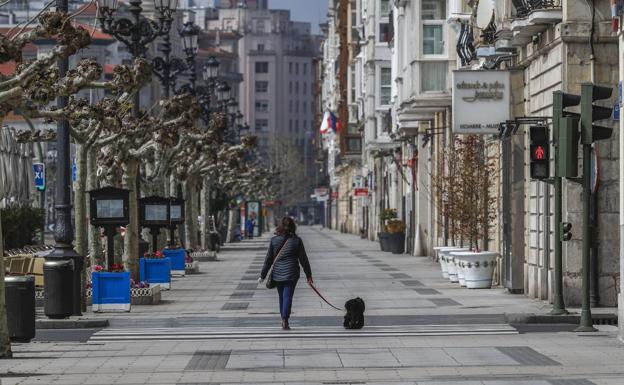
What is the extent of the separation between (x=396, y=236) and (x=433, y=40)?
675 inches

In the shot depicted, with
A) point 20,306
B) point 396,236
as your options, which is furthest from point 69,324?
point 396,236

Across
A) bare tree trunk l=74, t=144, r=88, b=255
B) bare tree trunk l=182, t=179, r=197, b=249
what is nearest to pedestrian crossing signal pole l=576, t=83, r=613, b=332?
bare tree trunk l=74, t=144, r=88, b=255

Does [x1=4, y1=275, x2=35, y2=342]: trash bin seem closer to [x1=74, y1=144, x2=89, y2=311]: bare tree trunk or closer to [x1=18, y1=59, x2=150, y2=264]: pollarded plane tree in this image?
[x1=18, y1=59, x2=150, y2=264]: pollarded plane tree

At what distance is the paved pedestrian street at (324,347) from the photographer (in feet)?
59.3

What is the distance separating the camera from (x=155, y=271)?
1492 inches

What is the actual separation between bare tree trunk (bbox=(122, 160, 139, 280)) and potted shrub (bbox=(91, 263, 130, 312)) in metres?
7.22

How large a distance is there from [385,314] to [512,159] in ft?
22.9

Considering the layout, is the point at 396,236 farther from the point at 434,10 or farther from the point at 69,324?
the point at 69,324

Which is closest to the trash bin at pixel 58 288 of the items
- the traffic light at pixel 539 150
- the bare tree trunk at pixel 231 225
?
the traffic light at pixel 539 150

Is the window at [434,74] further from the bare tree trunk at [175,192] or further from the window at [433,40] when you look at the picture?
the bare tree trunk at [175,192]

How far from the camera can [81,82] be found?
22812 millimetres

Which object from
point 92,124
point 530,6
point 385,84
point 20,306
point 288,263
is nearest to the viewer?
point 20,306

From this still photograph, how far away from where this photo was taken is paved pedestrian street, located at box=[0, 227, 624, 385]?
59.3ft

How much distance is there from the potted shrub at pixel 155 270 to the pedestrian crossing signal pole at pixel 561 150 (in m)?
13.3
